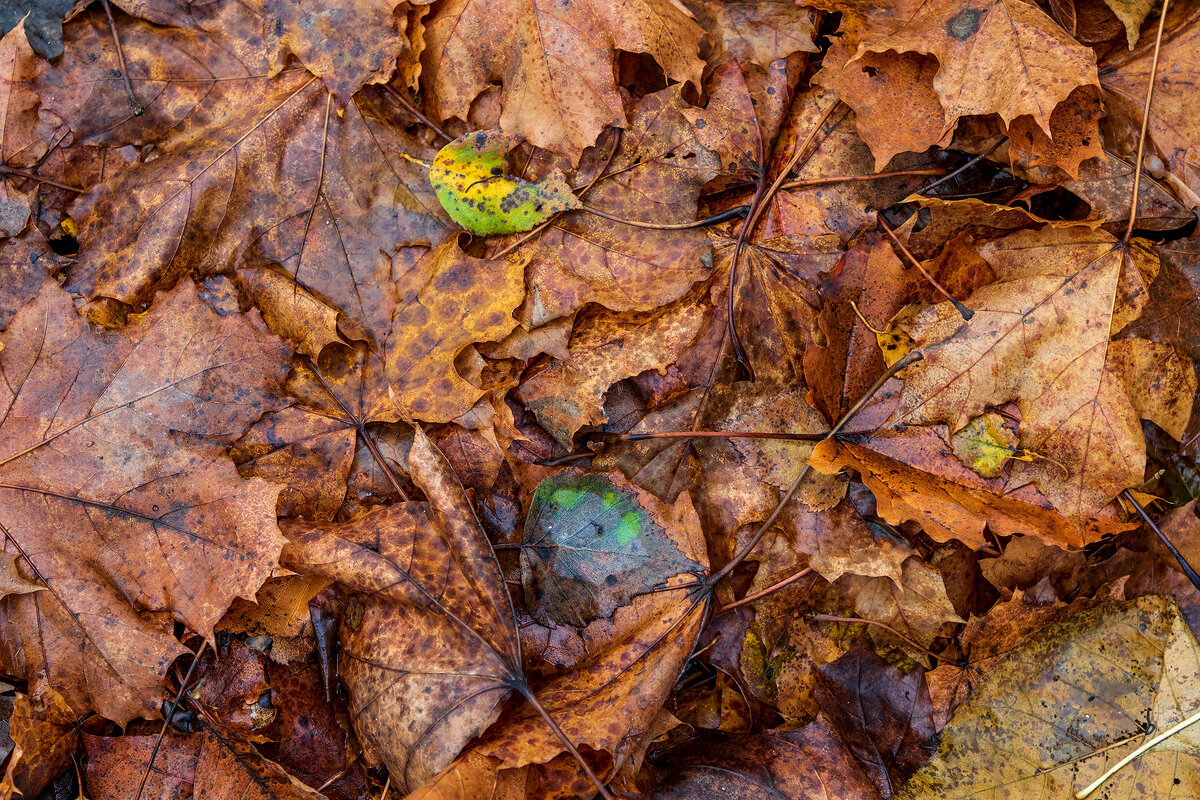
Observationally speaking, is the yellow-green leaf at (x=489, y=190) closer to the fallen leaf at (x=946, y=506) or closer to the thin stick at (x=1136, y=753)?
the fallen leaf at (x=946, y=506)

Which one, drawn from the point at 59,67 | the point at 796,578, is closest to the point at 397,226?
the point at 59,67

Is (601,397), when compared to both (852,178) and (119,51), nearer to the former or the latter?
(852,178)

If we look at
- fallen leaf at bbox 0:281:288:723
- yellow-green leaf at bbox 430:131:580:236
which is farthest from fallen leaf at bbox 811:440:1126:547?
fallen leaf at bbox 0:281:288:723

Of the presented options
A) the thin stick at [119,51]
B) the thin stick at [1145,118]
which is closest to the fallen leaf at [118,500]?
the thin stick at [119,51]

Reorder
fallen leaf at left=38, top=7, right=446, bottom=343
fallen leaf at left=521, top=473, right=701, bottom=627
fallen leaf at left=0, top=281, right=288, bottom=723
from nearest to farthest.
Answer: fallen leaf at left=0, top=281, right=288, bottom=723 → fallen leaf at left=521, top=473, right=701, bottom=627 → fallen leaf at left=38, top=7, right=446, bottom=343

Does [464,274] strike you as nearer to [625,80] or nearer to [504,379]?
[504,379]

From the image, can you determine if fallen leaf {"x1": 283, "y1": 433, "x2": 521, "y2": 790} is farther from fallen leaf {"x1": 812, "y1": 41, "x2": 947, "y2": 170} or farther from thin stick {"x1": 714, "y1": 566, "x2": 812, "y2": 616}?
fallen leaf {"x1": 812, "y1": 41, "x2": 947, "y2": 170}

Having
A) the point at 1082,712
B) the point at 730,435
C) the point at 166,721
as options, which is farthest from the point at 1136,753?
the point at 166,721
